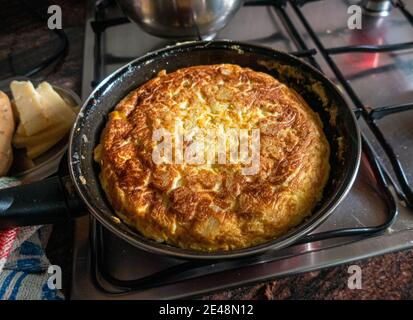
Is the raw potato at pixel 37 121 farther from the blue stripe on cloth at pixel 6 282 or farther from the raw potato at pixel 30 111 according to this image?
the blue stripe on cloth at pixel 6 282

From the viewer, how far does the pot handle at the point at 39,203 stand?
84cm

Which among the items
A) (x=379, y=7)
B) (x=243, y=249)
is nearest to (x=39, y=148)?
(x=243, y=249)

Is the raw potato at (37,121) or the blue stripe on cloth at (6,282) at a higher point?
the raw potato at (37,121)

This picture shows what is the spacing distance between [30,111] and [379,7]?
1279 millimetres

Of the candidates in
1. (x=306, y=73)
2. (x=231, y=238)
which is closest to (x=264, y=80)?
(x=306, y=73)

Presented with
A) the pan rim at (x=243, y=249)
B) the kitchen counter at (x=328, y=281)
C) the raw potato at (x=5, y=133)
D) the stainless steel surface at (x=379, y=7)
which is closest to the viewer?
the pan rim at (x=243, y=249)

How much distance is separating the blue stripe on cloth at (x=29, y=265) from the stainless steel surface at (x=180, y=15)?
0.80 meters

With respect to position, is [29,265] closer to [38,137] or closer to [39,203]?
[39,203]

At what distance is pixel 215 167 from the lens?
3.04 feet

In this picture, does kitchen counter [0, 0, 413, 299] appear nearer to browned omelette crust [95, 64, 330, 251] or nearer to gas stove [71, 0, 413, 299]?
gas stove [71, 0, 413, 299]

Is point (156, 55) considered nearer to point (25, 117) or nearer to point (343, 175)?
point (25, 117)

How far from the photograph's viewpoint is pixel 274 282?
2.90 feet

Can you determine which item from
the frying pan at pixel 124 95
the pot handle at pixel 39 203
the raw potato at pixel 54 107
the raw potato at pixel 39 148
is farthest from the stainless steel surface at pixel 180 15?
the pot handle at pixel 39 203

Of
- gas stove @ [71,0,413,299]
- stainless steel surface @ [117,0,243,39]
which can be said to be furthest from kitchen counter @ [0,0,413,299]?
stainless steel surface @ [117,0,243,39]
